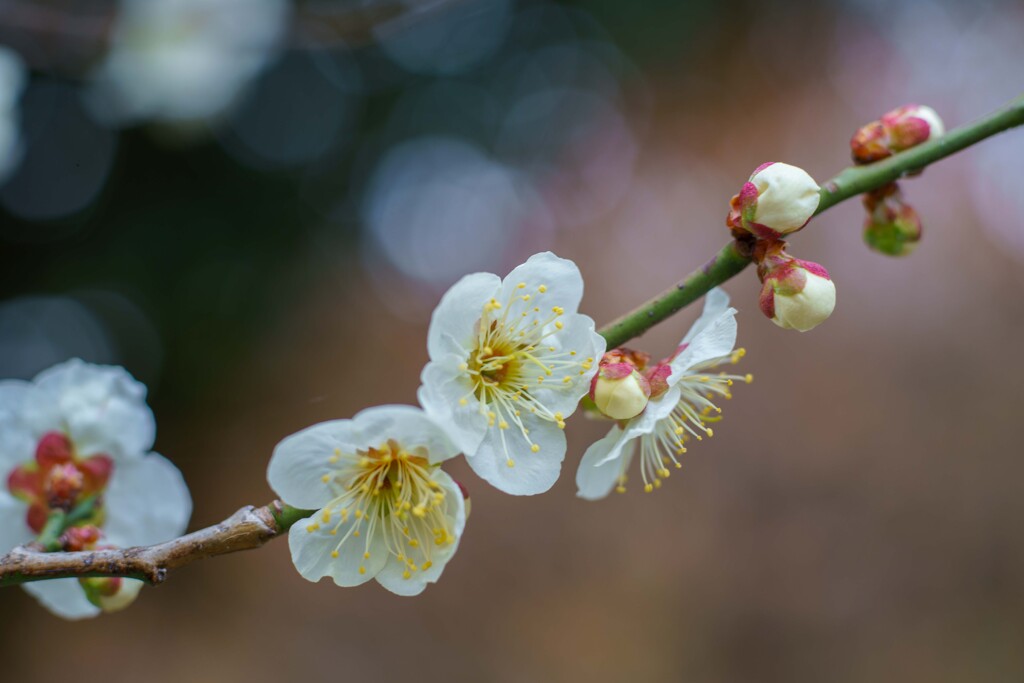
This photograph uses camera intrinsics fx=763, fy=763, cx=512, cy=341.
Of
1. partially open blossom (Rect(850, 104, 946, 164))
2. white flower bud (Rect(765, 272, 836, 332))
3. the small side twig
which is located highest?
partially open blossom (Rect(850, 104, 946, 164))

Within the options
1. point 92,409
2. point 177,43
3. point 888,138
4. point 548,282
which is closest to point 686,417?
point 548,282

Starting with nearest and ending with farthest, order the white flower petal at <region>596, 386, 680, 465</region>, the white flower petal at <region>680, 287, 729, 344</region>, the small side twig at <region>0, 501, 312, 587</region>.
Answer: the small side twig at <region>0, 501, 312, 587</region>, the white flower petal at <region>596, 386, 680, 465</region>, the white flower petal at <region>680, 287, 729, 344</region>

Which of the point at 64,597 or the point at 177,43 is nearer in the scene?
the point at 64,597

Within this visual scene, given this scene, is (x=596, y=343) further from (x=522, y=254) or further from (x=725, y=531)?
(x=522, y=254)

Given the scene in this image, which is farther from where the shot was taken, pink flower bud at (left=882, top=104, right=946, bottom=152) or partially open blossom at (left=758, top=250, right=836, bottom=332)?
pink flower bud at (left=882, top=104, right=946, bottom=152)

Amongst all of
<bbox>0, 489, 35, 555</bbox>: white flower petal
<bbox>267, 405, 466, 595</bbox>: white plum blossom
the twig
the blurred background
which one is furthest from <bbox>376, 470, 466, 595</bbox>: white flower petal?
the blurred background

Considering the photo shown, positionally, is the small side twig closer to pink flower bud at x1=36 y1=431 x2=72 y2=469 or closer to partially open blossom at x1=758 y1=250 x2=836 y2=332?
pink flower bud at x1=36 y1=431 x2=72 y2=469

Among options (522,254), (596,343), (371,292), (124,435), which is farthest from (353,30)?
(371,292)

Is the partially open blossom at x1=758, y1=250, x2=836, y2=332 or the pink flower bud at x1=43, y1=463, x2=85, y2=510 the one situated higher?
the partially open blossom at x1=758, y1=250, x2=836, y2=332

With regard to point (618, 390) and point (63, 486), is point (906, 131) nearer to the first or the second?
point (618, 390)
